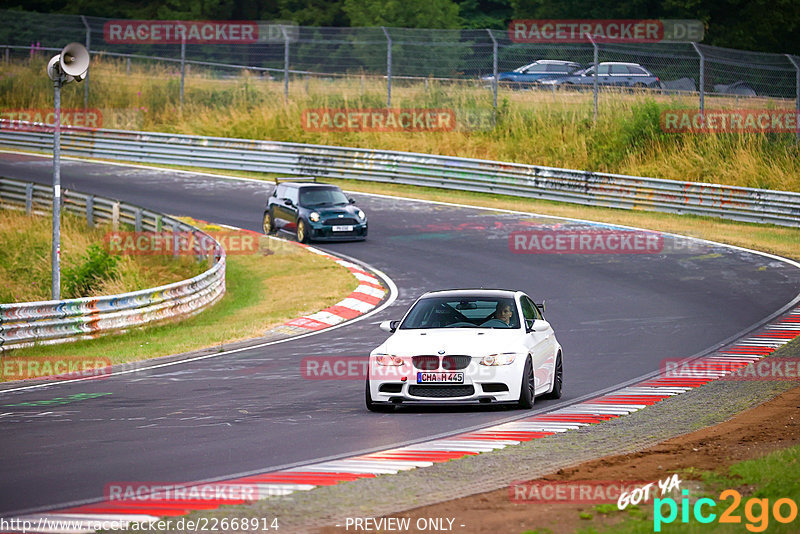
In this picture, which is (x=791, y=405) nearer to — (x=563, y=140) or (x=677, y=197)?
(x=677, y=197)

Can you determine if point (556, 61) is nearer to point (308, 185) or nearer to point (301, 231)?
point (308, 185)

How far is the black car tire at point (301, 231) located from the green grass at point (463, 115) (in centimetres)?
1156

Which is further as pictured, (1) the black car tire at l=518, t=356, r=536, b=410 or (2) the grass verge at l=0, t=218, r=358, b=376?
(2) the grass verge at l=0, t=218, r=358, b=376

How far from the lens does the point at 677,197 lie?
32.8 m

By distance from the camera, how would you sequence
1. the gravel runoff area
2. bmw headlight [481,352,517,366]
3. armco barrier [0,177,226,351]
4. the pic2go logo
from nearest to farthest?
the pic2go logo < the gravel runoff area < bmw headlight [481,352,517,366] < armco barrier [0,177,226,351]

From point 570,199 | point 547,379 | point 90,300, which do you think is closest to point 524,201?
point 570,199

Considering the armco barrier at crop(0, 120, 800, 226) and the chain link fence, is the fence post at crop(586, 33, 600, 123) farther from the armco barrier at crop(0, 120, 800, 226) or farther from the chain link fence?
the armco barrier at crop(0, 120, 800, 226)

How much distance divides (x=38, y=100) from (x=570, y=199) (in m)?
25.7

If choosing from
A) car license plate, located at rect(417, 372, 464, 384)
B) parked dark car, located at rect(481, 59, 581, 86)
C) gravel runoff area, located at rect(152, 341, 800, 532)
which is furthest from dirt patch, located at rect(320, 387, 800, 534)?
parked dark car, located at rect(481, 59, 581, 86)

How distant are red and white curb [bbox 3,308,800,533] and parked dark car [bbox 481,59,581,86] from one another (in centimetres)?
2368

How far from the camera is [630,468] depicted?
355 inches

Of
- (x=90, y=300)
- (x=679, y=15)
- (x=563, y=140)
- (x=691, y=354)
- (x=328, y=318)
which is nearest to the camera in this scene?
(x=691, y=354)

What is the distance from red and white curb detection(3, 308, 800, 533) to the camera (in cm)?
786

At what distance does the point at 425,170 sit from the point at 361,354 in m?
21.0
